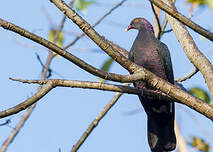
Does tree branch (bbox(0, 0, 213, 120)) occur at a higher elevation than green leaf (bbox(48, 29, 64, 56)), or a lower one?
lower

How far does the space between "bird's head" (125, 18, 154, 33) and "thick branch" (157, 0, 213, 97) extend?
1.51 metres

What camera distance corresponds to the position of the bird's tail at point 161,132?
173 inches

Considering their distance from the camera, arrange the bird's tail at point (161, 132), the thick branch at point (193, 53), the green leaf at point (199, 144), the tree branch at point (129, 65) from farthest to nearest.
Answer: the bird's tail at point (161, 132) → the green leaf at point (199, 144) → the thick branch at point (193, 53) → the tree branch at point (129, 65)

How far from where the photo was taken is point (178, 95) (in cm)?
274

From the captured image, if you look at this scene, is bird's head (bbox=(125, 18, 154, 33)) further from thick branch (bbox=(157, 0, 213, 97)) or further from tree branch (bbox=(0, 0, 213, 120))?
tree branch (bbox=(0, 0, 213, 120))

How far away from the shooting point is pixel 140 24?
17.6ft

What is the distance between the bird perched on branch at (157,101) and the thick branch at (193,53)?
902 millimetres

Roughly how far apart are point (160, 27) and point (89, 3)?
75cm

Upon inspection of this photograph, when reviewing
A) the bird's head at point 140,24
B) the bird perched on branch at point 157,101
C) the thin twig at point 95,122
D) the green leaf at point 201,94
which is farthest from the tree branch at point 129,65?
the bird's head at point 140,24

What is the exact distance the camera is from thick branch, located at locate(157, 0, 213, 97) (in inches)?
121

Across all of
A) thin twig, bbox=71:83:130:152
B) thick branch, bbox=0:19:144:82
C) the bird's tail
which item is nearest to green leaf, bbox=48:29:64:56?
thin twig, bbox=71:83:130:152

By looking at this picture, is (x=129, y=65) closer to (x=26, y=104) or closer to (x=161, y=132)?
(x=26, y=104)

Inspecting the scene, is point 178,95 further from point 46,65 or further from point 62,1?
point 46,65

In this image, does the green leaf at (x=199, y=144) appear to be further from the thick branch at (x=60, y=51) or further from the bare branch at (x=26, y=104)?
the bare branch at (x=26, y=104)
